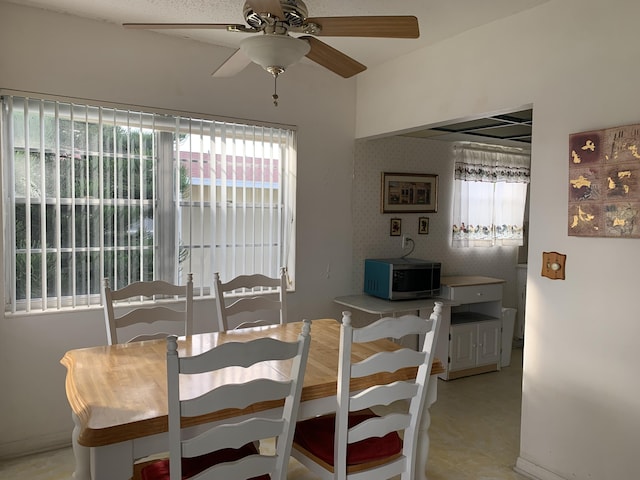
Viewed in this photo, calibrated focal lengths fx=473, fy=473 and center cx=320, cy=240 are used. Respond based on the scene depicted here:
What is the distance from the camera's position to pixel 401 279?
3.74m

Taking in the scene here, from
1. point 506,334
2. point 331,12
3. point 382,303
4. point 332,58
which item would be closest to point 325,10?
point 331,12

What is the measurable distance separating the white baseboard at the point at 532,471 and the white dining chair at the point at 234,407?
1617 mm

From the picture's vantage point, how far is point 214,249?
3305 mm

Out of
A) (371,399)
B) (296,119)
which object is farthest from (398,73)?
(371,399)

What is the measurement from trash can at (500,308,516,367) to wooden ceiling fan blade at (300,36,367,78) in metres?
3.15

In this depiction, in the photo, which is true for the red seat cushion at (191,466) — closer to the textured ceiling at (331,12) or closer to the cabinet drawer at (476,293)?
the textured ceiling at (331,12)

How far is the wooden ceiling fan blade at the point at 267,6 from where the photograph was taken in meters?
1.49

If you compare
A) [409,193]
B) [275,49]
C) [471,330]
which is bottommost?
[471,330]

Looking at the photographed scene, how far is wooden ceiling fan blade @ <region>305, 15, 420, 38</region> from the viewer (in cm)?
165

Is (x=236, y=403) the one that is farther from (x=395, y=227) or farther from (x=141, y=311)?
(x=395, y=227)

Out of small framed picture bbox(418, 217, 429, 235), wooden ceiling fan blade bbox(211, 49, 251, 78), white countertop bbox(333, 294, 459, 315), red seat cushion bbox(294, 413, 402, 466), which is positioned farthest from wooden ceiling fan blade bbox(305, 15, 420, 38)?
small framed picture bbox(418, 217, 429, 235)

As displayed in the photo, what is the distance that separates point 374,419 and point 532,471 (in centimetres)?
133

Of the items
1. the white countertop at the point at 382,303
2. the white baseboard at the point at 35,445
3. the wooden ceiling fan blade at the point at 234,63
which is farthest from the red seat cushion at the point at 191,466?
the white countertop at the point at 382,303

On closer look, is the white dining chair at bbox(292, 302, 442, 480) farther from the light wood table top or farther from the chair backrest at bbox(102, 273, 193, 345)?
the chair backrest at bbox(102, 273, 193, 345)
